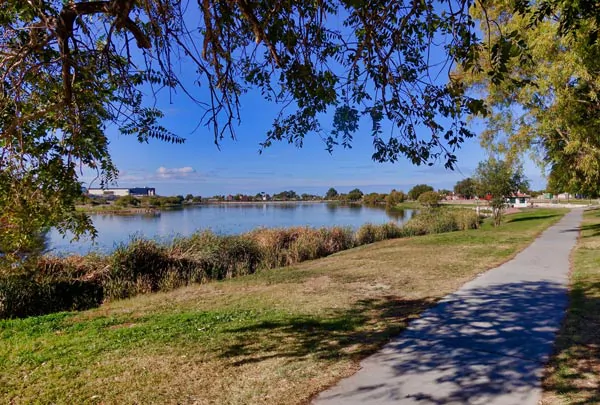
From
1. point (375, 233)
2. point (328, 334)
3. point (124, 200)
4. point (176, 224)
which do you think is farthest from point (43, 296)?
point (124, 200)

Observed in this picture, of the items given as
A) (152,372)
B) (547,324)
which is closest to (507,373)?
(547,324)

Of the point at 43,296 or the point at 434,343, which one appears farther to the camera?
the point at 43,296

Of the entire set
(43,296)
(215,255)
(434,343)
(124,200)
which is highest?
(124,200)

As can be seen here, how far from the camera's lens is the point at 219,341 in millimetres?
5434

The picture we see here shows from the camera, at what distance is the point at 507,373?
407cm

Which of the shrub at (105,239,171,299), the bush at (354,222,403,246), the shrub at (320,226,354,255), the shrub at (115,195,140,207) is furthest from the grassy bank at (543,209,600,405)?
the shrub at (115,195,140,207)

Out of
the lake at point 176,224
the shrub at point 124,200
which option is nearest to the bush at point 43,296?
the lake at point 176,224

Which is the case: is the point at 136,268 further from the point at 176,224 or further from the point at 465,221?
the point at 465,221

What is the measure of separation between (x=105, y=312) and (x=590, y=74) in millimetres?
12961

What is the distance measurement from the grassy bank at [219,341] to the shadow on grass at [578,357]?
191 centimetres

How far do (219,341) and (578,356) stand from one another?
4.31 m

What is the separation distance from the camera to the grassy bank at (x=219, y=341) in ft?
13.1

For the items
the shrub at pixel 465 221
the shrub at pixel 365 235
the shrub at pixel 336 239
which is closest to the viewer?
the shrub at pixel 336 239

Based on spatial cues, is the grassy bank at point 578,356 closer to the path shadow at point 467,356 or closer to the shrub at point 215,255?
the path shadow at point 467,356
